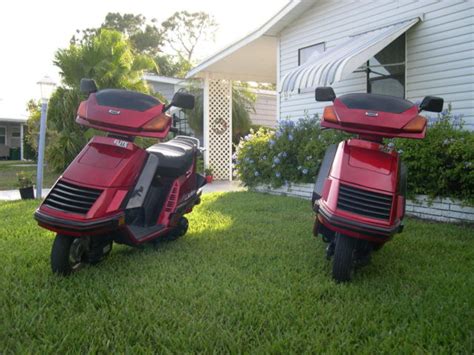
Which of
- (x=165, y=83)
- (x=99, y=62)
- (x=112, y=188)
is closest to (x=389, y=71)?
(x=112, y=188)

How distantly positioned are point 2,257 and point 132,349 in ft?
6.61

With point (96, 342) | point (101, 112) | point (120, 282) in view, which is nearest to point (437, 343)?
point (96, 342)

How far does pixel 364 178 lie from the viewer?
2.79 m

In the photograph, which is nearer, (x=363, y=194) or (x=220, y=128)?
(x=363, y=194)

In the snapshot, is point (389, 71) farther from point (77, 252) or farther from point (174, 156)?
point (77, 252)

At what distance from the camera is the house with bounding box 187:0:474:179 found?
241 inches

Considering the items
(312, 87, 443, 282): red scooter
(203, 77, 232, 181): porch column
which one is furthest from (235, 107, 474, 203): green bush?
(203, 77, 232, 181): porch column

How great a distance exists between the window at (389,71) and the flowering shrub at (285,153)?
116 centimetres

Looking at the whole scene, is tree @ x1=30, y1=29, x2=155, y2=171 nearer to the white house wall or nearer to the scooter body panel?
the white house wall

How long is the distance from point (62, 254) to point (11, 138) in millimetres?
25007

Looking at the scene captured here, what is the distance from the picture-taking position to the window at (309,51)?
8.43m

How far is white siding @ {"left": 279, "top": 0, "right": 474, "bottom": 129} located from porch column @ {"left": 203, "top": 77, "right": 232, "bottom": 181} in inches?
144

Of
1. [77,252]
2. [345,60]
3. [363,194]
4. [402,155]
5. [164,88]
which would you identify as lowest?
[77,252]

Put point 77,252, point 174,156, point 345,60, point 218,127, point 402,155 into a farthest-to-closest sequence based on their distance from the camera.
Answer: point 218,127 → point 345,60 → point 402,155 → point 174,156 → point 77,252
